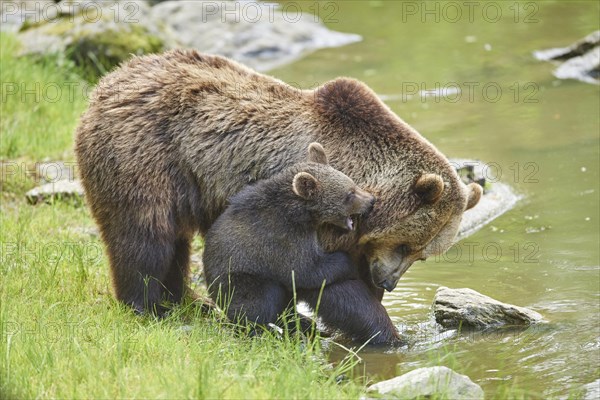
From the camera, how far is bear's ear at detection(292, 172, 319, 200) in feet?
23.2

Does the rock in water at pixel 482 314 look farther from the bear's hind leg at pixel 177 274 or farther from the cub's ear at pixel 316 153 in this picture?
the bear's hind leg at pixel 177 274

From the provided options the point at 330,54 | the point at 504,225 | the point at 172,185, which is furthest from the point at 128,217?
the point at 330,54

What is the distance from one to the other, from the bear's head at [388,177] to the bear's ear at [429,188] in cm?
1

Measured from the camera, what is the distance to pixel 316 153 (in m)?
7.29

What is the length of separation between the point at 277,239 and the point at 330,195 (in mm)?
503

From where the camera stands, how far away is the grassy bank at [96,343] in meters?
5.41

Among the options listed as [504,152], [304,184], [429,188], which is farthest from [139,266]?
[504,152]

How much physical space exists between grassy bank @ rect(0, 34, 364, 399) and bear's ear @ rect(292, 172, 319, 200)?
1075mm

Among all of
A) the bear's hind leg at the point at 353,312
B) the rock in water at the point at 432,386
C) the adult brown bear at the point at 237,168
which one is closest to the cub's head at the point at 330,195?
the adult brown bear at the point at 237,168

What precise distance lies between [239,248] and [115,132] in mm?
1313

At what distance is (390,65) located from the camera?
16969mm

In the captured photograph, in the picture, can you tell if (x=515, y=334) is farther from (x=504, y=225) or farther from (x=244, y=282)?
(x=504, y=225)

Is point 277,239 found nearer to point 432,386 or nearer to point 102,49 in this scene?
point 432,386

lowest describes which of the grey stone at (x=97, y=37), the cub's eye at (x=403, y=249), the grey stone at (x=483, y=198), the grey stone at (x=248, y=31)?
the grey stone at (x=483, y=198)
